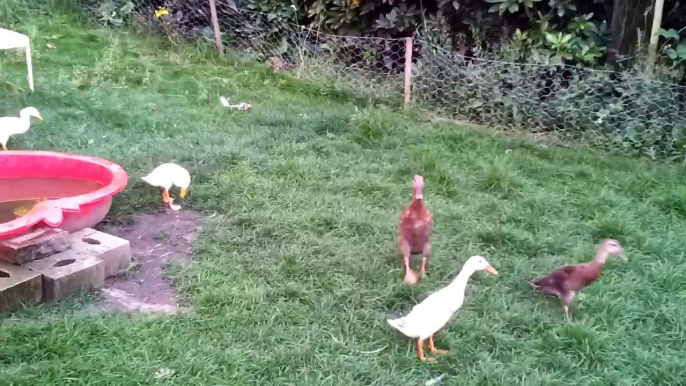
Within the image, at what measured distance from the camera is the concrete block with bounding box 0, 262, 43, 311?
3215 millimetres

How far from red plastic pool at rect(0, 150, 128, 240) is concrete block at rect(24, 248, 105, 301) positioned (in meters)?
0.18

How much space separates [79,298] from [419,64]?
3.97 metres

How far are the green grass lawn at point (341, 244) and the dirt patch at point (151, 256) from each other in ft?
0.37

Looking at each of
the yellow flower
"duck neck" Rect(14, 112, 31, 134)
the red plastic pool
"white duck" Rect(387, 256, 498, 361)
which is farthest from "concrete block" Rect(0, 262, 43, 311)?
the yellow flower

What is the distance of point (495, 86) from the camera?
20.2 ft

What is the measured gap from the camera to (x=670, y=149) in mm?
5566

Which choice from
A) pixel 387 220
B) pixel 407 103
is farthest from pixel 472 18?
pixel 387 220

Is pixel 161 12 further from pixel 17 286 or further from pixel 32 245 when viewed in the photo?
pixel 17 286

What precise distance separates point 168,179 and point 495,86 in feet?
9.80

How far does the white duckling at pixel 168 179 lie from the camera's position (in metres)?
4.46

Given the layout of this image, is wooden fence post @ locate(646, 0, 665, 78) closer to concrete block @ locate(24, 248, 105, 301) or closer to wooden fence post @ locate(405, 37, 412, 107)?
wooden fence post @ locate(405, 37, 412, 107)

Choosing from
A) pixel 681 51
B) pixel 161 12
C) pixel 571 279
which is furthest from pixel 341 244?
pixel 161 12

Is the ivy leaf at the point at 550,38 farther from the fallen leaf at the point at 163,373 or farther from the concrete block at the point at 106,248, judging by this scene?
the fallen leaf at the point at 163,373

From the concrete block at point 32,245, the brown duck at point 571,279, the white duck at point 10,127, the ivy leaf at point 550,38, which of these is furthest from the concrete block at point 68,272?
the ivy leaf at point 550,38
